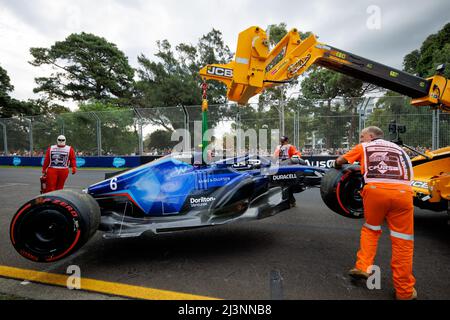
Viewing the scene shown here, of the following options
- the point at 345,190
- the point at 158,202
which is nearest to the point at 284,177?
the point at 345,190

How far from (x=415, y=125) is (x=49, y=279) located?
12.5 m

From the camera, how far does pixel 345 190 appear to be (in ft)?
10.3

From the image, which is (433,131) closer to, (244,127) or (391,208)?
(244,127)

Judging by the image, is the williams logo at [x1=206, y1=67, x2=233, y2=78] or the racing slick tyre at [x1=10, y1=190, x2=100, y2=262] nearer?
the racing slick tyre at [x1=10, y1=190, x2=100, y2=262]

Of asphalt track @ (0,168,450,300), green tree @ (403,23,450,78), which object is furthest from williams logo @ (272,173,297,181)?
green tree @ (403,23,450,78)

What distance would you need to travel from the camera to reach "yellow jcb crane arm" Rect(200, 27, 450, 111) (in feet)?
14.2

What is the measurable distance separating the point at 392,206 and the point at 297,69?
3.20 meters

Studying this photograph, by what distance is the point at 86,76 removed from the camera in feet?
95.7

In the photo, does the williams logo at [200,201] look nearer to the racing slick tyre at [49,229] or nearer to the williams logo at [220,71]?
the racing slick tyre at [49,229]

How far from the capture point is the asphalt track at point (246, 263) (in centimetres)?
233

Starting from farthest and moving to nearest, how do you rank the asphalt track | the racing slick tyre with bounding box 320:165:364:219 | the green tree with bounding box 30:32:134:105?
the green tree with bounding box 30:32:134:105
the racing slick tyre with bounding box 320:165:364:219
the asphalt track

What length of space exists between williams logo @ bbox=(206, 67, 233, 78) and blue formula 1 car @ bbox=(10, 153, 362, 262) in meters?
1.79

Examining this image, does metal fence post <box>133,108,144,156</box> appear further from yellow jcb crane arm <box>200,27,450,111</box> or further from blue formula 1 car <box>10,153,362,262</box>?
blue formula 1 car <box>10,153,362,262</box>
